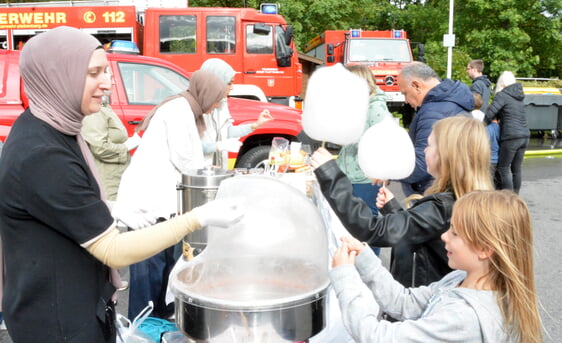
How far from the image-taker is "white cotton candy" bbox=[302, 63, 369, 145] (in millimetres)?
2061

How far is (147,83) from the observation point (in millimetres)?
6371

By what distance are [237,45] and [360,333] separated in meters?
8.61

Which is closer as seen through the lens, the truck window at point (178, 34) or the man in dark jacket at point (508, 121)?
the man in dark jacket at point (508, 121)

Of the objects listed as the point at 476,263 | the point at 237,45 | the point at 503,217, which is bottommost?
the point at 476,263

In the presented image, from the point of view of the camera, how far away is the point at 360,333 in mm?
1559

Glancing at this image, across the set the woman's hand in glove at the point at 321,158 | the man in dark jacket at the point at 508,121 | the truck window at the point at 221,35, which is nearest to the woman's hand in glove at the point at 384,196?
the woman's hand in glove at the point at 321,158

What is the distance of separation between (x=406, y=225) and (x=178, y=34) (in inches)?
332

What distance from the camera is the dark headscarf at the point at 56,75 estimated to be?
1530 mm

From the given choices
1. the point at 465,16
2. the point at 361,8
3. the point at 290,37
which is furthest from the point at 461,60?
the point at 290,37

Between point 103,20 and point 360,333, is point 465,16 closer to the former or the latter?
point 103,20

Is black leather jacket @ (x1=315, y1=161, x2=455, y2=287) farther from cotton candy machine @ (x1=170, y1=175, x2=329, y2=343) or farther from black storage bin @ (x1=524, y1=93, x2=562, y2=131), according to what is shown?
black storage bin @ (x1=524, y1=93, x2=562, y2=131)

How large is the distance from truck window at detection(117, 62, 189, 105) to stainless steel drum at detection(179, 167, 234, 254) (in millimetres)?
3477

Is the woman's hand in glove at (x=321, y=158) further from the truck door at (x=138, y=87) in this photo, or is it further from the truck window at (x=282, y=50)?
the truck window at (x=282, y=50)

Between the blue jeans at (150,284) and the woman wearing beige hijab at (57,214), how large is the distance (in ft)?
5.70
